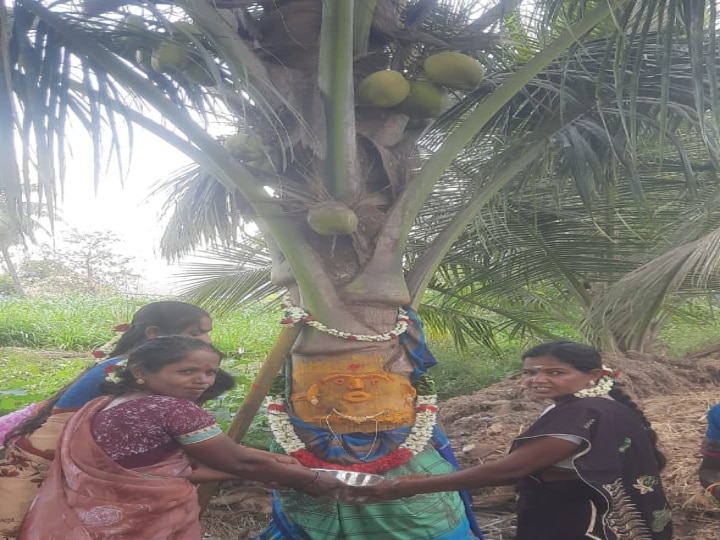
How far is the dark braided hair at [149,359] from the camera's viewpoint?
5.99 ft

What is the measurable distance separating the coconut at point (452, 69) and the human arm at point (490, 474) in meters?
1.34

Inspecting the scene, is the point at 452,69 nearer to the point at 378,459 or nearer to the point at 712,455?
the point at 378,459

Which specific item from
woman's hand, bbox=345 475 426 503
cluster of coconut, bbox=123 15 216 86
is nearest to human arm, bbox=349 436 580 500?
woman's hand, bbox=345 475 426 503

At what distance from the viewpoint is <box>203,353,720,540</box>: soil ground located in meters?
2.96

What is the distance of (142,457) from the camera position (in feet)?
5.62

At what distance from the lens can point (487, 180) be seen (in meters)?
3.03

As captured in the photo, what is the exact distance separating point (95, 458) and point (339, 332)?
0.91 metres

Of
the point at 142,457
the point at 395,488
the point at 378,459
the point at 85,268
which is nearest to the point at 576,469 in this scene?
the point at 395,488

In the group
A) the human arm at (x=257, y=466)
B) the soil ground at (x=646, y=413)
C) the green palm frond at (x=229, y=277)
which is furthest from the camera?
the green palm frond at (x=229, y=277)

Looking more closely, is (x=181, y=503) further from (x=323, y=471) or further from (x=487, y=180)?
(x=487, y=180)

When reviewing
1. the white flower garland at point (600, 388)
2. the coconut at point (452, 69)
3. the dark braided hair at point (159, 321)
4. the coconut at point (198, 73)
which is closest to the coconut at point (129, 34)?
the coconut at point (198, 73)

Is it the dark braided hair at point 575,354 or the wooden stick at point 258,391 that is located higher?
the dark braided hair at point 575,354

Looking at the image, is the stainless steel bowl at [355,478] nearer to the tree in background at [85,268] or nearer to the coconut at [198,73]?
the coconut at [198,73]

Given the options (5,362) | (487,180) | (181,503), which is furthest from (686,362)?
(5,362)
